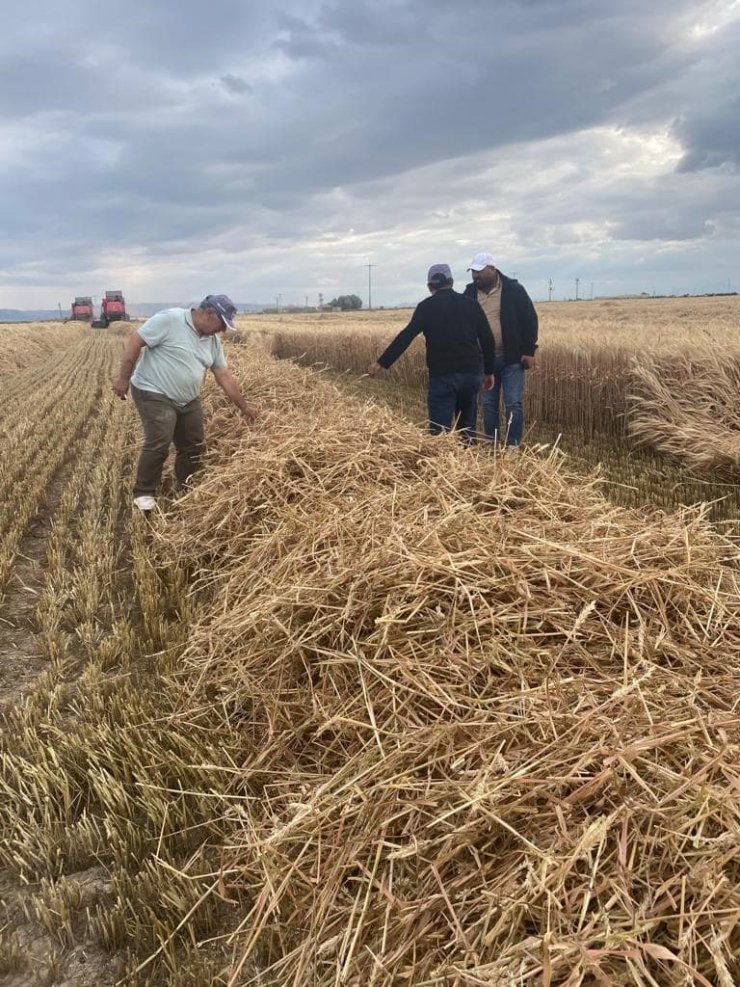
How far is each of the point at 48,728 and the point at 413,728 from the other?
1513mm

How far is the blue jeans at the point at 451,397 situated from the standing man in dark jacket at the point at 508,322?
40cm

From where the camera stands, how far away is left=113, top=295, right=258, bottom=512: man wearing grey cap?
508cm

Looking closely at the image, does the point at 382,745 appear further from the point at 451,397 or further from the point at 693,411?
the point at 693,411

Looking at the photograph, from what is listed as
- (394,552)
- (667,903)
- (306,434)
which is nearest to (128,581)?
(306,434)

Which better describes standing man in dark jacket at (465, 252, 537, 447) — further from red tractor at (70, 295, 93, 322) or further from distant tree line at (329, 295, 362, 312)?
distant tree line at (329, 295, 362, 312)

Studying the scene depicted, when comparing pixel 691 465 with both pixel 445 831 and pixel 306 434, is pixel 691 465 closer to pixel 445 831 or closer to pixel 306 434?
pixel 306 434

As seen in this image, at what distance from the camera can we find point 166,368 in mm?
5172

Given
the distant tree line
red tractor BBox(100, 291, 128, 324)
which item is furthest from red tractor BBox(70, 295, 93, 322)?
the distant tree line

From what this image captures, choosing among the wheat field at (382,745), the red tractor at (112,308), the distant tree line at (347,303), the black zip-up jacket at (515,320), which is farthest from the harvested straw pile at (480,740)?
the distant tree line at (347,303)

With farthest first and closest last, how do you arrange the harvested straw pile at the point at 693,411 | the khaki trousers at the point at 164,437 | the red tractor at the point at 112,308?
the red tractor at the point at 112,308 < the harvested straw pile at the point at 693,411 < the khaki trousers at the point at 164,437

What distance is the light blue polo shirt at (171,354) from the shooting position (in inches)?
199

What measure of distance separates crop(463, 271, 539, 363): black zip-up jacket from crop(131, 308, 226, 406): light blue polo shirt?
2.60m

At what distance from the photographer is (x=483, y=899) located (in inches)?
62.0

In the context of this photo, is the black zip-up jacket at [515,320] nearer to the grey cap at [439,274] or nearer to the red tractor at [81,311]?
the grey cap at [439,274]
